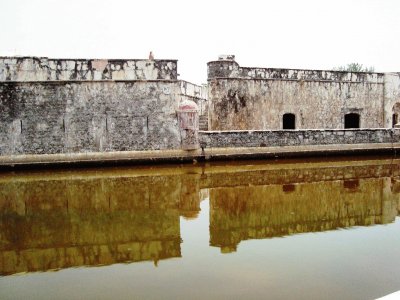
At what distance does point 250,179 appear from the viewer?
400 inches

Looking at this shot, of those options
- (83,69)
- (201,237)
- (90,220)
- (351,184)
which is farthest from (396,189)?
(83,69)

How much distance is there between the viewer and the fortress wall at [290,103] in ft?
54.6

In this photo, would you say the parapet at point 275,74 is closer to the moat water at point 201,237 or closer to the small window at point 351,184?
the moat water at point 201,237

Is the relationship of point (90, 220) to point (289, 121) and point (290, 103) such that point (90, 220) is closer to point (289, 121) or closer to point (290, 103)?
point (290, 103)

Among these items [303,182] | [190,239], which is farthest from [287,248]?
[303,182]

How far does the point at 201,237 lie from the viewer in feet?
19.8

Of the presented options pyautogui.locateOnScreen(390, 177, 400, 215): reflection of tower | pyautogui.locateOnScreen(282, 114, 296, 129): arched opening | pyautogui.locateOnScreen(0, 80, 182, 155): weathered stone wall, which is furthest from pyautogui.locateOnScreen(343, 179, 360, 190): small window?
pyautogui.locateOnScreen(282, 114, 296, 129): arched opening

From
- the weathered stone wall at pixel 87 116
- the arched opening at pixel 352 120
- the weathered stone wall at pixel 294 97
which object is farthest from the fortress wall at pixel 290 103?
the weathered stone wall at pixel 87 116

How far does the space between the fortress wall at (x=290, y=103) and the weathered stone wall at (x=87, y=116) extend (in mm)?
3059

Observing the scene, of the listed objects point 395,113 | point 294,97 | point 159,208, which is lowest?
point 159,208

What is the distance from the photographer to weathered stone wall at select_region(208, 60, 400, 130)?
16.6m

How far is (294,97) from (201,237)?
1316cm

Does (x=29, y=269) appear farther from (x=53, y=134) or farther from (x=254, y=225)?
(x=53, y=134)

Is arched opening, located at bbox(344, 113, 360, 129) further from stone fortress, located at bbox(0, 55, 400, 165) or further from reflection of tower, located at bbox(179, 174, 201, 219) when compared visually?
reflection of tower, located at bbox(179, 174, 201, 219)
